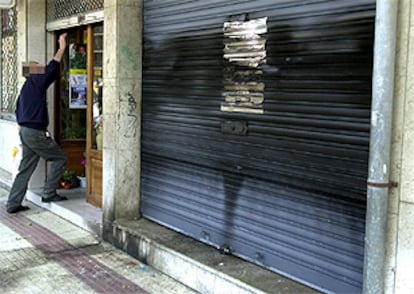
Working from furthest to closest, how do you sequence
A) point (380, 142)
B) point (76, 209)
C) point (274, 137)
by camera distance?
point (76, 209) < point (274, 137) < point (380, 142)

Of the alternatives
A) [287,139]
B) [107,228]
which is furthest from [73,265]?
[287,139]

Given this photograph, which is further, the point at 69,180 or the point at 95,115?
the point at 69,180

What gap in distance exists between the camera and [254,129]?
4.62 meters

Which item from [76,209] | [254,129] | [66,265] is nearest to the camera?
[254,129]

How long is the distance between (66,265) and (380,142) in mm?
3586

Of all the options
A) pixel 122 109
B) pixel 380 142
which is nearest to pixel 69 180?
pixel 122 109

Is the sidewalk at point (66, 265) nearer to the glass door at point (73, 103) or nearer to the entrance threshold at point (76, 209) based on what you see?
the entrance threshold at point (76, 209)

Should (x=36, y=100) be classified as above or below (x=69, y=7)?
below

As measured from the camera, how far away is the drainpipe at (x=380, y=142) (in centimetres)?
317

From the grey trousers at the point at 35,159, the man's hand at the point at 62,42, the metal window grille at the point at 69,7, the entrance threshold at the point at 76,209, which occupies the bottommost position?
the entrance threshold at the point at 76,209

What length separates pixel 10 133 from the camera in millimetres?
9078

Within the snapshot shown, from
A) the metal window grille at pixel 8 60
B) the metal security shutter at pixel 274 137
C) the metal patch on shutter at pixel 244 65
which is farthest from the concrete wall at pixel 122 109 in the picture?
the metal window grille at pixel 8 60

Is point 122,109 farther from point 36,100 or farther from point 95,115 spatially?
point 36,100

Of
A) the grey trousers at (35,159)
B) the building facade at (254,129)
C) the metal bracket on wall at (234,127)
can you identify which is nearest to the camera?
the building facade at (254,129)
